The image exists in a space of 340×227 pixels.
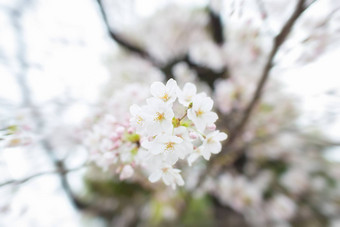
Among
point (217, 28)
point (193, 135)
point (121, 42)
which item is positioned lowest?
point (193, 135)

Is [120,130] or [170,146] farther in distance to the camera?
[120,130]

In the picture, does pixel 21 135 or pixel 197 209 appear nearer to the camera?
pixel 21 135

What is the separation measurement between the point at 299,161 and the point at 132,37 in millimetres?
3187

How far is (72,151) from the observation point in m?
1.87

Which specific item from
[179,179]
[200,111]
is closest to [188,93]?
[200,111]

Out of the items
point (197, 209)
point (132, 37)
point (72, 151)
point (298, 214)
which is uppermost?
point (132, 37)

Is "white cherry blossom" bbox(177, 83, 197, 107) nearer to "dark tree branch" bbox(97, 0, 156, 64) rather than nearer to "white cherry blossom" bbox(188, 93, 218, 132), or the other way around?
"white cherry blossom" bbox(188, 93, 218, 132)

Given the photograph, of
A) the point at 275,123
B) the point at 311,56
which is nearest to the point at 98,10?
the point at 311,56

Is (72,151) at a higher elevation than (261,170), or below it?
higher

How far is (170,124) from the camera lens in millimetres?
520

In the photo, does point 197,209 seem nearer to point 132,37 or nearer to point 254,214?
point 254,214

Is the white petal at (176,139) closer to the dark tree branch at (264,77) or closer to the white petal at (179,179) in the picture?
the white petal at (179,179)

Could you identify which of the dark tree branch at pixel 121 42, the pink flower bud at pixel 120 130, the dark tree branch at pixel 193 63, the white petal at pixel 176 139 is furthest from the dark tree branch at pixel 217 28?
the white petal at pixel 176 139

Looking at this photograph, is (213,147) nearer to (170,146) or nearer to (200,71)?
(170,146)
